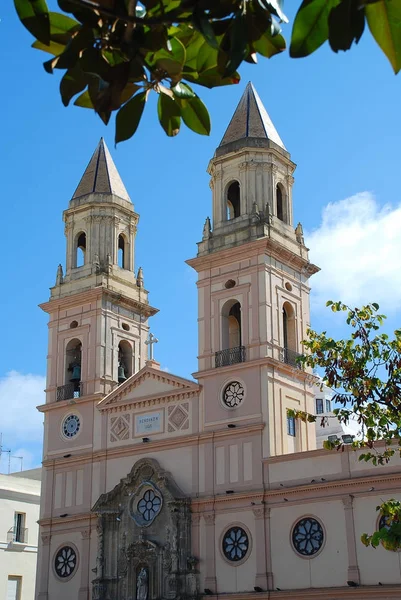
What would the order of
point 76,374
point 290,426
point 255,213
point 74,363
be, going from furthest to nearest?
point 74,363 < point 76,374 < point 255,213 < point 290,426

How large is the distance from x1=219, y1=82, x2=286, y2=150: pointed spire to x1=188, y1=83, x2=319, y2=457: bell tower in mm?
51

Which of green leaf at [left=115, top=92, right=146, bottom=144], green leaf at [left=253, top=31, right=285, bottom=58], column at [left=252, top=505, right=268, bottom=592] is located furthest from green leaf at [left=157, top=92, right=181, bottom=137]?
column at [left=252, top=505, right=268, bottom=592]

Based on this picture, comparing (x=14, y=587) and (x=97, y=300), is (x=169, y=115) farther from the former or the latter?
(x=14, y=587)

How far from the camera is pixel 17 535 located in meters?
41.4

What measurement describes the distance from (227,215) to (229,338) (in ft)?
16.1

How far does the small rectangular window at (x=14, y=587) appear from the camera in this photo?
4003 cm

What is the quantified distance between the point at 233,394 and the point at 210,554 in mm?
5543

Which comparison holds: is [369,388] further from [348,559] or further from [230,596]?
[230,596]

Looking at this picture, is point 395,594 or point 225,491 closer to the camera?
point 395,594

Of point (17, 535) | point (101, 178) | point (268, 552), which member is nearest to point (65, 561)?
point (17, 535)

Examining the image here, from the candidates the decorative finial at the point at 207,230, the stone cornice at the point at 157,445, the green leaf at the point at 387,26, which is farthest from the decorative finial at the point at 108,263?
the green leaf at the point at 387,26

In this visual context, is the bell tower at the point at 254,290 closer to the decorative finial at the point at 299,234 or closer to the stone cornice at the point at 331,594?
the decorative finial at the point at 299,234

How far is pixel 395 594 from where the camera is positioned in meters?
26.3

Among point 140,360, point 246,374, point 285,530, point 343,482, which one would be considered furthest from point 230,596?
point 140,360
